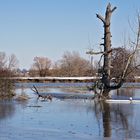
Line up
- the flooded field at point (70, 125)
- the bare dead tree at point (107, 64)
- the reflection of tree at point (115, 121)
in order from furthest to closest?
the bare dead tree at point (107, 64)
the reflection of tree at point (115, 121)
the flooded field at point (70, 125)

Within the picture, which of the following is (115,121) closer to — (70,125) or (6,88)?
(70,125)

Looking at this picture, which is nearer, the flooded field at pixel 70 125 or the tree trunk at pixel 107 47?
the flooded field at pixel 70 125

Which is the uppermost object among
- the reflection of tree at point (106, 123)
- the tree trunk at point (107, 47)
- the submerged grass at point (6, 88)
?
the tree trunk at point (107, 47)

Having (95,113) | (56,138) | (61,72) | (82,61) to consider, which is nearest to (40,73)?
(61,72)

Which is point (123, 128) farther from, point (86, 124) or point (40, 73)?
point (40, 73)

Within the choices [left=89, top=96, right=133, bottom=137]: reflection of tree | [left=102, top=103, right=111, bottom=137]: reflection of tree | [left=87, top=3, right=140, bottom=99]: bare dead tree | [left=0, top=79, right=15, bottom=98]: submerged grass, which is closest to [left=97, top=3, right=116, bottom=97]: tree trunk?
[left=87, top=3, right=140, bottom=99]: bare dead tree

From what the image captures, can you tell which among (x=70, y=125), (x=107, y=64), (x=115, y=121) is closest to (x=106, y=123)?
(x=115, y=121)

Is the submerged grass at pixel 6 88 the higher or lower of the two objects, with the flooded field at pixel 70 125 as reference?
higher

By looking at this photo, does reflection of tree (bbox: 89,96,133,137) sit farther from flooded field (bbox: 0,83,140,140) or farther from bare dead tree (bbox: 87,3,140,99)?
bare dead tree (bbox: 87,3,140,99)

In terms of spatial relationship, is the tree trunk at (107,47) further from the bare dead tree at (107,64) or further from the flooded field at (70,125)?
the flooded field at (70,125)

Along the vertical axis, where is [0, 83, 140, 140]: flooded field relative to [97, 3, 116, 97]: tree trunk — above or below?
below

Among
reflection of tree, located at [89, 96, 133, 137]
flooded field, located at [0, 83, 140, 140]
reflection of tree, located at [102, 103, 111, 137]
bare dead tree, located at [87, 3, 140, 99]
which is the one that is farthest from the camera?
bare dead tree, located at [87, 3, 140, 99]

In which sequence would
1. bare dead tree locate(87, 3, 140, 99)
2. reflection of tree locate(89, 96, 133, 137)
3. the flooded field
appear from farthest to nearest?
bare dead tree locate(87, 3, 140, 99), reflection of tree locate(89, 96, 133, 137), the flooded field

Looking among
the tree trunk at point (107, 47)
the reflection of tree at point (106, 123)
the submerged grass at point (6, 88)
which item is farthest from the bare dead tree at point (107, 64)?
the reflection of tree at point (106, 123)
